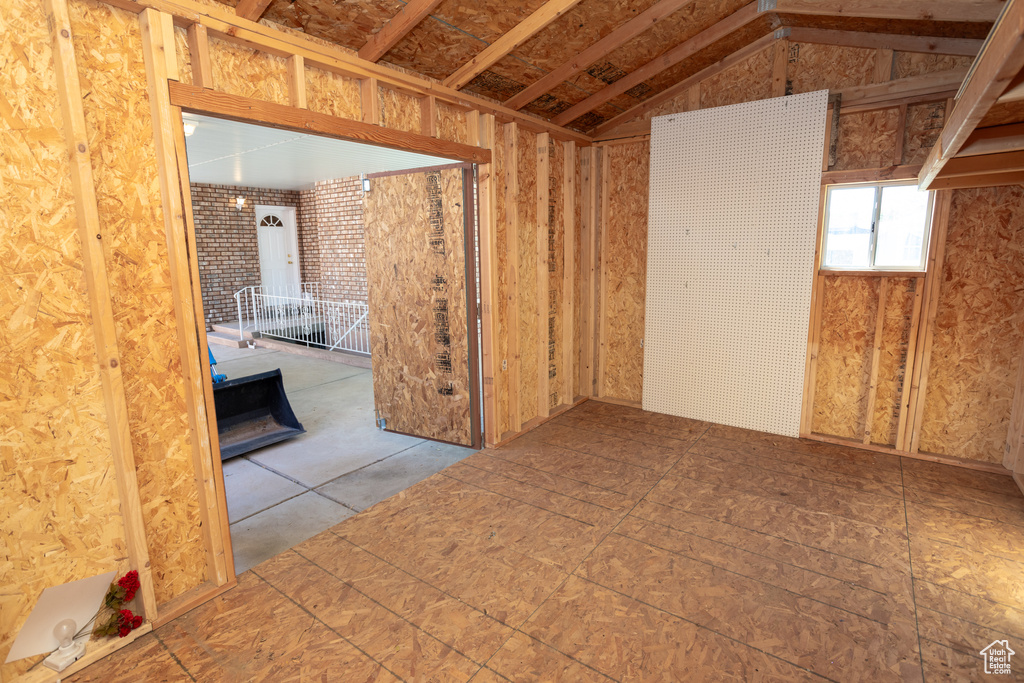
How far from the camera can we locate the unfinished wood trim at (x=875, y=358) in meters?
Result: 4.19

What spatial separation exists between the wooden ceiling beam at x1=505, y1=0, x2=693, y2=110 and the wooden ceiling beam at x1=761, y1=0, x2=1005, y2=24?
3.06 ft

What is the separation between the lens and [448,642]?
7.53ft

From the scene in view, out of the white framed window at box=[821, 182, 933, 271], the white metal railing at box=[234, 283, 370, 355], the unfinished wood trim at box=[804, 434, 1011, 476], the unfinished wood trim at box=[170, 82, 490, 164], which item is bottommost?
the unfinished wood trim at box=[804, 434, 1011, 476]

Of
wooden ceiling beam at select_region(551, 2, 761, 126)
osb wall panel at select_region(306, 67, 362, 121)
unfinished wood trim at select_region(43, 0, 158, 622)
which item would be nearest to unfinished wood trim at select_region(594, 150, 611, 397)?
wooden ceiling beam at select_region(551, 2, 761, 126)

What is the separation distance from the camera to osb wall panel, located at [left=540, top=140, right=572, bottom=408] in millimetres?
5066

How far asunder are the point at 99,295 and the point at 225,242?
33.1ft

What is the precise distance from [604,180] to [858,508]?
149 inches

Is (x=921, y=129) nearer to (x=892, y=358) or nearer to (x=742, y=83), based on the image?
(x=742, y=83)

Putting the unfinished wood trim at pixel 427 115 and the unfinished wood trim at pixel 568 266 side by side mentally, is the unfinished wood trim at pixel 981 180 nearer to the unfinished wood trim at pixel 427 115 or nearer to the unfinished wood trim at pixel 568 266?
the unfinished wood trim at pixel 568 266

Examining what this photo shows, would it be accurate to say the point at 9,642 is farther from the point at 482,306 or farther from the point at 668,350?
the point at 668,350

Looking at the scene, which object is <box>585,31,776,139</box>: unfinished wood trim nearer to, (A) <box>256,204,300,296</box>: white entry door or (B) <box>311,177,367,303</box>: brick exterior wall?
(B) <box>311,177,367,303</box>: brick exterior wall

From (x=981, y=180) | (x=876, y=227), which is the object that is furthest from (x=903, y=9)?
(x=876, y=227)

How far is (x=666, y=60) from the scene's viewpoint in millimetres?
4398
